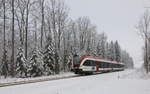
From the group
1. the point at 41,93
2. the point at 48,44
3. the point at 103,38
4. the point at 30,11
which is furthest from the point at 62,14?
the point at 103,38

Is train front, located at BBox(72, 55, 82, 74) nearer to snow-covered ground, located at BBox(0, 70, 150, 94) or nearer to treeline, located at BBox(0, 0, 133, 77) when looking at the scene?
treeline, located at BBox(0, 0, 133, 77)

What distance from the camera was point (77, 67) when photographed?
34.0 metres

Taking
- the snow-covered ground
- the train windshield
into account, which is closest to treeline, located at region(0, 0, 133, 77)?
the train windshield

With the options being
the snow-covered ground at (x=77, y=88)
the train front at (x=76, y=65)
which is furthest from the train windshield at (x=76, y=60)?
the snow-covered ground at (x=77, y=88)

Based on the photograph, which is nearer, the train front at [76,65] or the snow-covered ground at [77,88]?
the snow-covered ground at [77,88]

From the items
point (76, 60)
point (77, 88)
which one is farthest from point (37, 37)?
point (77, 88)

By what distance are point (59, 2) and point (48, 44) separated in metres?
14.5

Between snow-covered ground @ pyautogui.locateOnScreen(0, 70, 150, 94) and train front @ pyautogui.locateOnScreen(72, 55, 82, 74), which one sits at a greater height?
train front @ pyautogui.locateOnScreen(72, 55, 82, 74)

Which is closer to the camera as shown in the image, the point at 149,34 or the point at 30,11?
the point at 30,11

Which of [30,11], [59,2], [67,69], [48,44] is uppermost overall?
[59,2]

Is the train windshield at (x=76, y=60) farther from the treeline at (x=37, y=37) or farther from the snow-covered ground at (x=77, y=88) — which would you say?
the snow-covered ground at (x=77, y=88)

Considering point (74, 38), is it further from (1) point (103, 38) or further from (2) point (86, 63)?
(2) point (86, 63)

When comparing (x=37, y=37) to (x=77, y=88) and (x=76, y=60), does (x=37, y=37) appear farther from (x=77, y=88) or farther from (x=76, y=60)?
(x=77, y=88)

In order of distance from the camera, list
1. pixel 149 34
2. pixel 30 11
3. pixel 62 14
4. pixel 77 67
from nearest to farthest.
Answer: pixel 77 67, pixel 30 11, pixel 149 34, pixel 62 14
